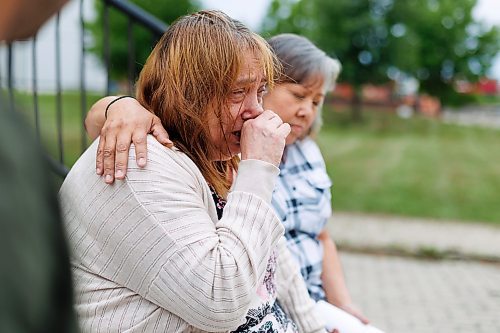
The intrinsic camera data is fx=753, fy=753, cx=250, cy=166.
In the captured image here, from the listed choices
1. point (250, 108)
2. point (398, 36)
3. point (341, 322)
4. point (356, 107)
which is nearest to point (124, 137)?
point (250, 108)

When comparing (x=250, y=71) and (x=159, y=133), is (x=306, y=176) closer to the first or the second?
(x=250, y=71)

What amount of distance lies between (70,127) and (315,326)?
51.5 ft

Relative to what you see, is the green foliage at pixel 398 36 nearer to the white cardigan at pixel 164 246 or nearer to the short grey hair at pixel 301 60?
the short grey hair at pixel 301 60

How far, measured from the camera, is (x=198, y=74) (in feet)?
5.84

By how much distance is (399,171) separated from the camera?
15.7m

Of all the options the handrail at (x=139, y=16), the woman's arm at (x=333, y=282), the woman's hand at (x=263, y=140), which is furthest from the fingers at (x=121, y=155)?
the handrail at (x=139, y=16)

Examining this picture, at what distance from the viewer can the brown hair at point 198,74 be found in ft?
5.87

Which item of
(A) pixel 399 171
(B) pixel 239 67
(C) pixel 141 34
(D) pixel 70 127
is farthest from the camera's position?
(C) pixel 141 34

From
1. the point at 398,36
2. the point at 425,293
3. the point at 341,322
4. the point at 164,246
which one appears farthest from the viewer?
the point at 398,36

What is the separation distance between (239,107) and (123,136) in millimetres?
315

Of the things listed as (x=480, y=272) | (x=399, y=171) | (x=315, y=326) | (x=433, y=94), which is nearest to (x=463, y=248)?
(x=480, y=272)

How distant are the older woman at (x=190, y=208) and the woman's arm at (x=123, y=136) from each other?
0.02 m

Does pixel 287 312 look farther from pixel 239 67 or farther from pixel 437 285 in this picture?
pixel 437 285

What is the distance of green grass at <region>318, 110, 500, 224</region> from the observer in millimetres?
10312
